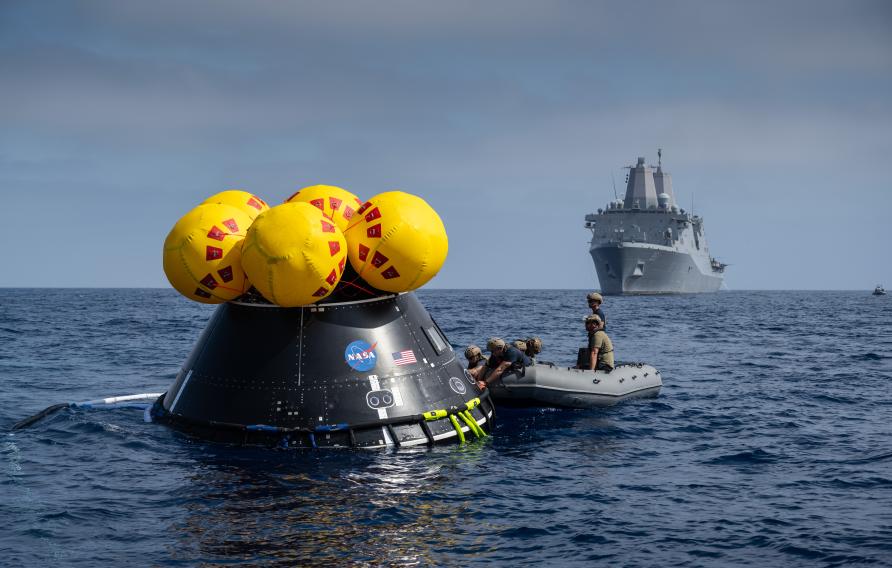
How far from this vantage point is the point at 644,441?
13.4 metres

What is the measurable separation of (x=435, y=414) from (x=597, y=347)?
562 centimetres

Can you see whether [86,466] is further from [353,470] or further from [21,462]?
[353,470]

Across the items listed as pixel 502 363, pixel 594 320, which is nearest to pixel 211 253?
pixel 502 363

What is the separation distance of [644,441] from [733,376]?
438 inches

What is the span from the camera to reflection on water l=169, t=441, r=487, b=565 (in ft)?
25.7

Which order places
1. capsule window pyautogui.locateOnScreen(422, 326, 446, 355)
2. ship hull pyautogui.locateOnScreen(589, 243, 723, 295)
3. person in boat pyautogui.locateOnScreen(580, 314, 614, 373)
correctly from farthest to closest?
ship hull pyautogui.locateOnScreen(589, 243, 723, 295) < person in boat pyautogui.locateOnScreen(580, 314, 614, 373) < capsule window pyautogui.locateOnScreen(422, 326, 446, 355)

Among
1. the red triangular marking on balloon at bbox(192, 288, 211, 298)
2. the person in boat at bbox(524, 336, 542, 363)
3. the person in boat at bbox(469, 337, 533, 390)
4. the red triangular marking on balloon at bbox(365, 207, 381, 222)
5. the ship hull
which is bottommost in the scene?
the person in boat at bbox(469, 337, 533, 390)

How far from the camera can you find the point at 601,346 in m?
16.2

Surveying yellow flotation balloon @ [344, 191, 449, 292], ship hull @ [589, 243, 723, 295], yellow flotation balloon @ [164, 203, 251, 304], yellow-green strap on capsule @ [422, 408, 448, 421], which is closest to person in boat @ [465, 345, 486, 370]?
yellow-green strap on capsule @ [422, 408, 448, 421]

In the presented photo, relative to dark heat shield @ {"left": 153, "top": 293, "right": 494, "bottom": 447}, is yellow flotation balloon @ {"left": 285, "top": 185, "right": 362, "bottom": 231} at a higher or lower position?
higher

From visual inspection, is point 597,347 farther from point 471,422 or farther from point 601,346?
point 471,422

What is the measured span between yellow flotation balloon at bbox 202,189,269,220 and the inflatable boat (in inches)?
221

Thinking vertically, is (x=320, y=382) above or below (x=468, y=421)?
above

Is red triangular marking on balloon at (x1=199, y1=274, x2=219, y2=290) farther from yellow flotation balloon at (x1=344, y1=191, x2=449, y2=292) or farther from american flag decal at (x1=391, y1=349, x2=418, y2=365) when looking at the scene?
american flag decal at (x1=391, y1=349, x2=418, y2=365)
